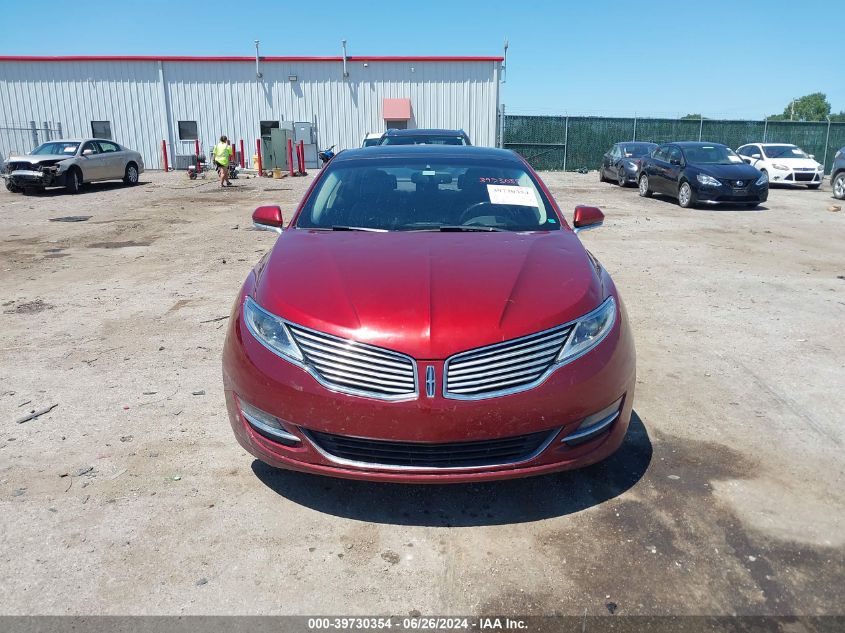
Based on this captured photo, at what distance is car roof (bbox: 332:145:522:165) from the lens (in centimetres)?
451

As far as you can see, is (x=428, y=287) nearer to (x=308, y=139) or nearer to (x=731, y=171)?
(x=731, y=171)

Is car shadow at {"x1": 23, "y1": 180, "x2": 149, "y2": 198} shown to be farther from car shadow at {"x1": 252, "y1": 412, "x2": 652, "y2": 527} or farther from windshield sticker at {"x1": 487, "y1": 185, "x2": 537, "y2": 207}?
car shadow at {"x1": 252, "y1": 412, "x2": 652, "y2": 527}

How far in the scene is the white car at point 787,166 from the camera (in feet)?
66.1

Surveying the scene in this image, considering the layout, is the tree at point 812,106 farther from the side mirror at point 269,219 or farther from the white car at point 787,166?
the side mirror at point 269,219

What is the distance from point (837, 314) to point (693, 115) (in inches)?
1109

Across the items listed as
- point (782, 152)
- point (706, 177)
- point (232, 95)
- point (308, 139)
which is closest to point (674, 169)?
point (706, 177)

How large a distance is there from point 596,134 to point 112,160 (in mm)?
22099

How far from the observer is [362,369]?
258 centimetres

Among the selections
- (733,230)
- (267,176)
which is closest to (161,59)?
(267,176)

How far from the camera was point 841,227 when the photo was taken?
12.3 m

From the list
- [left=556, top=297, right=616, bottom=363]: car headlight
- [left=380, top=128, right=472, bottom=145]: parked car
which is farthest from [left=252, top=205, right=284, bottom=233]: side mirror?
[left=380, top=128, right=472, bottom=145]: parked car

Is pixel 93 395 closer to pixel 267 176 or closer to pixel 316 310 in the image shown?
pixel 316 310

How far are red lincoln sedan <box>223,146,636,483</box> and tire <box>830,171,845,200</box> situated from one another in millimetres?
17517

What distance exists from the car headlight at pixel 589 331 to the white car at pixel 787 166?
19.7m
